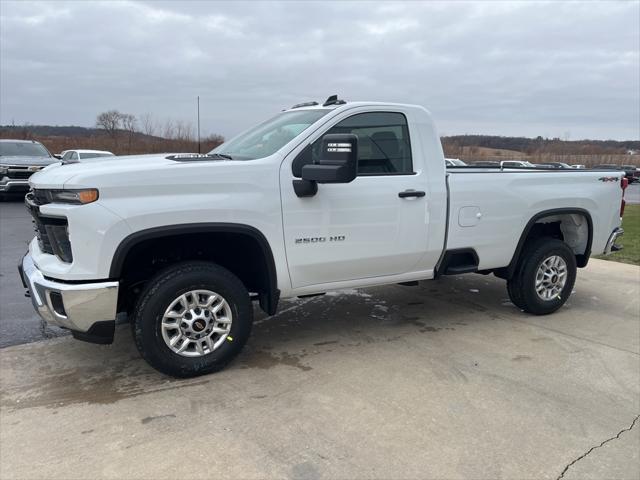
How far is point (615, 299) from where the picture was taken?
242 inches

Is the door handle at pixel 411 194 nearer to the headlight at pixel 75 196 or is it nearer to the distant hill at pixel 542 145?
the headlight at pixel 75 196

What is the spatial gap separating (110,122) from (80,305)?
42.6 m

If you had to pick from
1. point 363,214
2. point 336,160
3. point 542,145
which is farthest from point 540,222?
point 542,145

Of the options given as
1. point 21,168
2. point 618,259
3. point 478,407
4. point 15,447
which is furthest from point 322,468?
point 21,168

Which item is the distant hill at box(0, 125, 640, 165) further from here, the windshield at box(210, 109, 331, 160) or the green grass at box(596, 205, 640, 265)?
the windshield at box(210, 109, 331, 160)

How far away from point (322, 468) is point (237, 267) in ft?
6.16

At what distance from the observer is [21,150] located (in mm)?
15336

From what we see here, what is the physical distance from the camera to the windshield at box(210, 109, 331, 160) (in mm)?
4047

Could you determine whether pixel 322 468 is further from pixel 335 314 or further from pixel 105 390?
pixel 335 314

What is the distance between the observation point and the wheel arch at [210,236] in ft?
10.9

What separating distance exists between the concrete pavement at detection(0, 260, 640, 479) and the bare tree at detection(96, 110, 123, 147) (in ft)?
124

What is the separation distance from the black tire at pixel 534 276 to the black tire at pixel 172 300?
2911mm

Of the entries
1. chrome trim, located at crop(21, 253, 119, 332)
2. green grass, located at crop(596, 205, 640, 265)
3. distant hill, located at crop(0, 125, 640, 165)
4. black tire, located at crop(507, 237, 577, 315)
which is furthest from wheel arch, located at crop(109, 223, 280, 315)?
distant hill, located at crop(0, 125, 640, 165)

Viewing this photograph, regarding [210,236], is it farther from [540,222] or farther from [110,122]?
[110,122]
